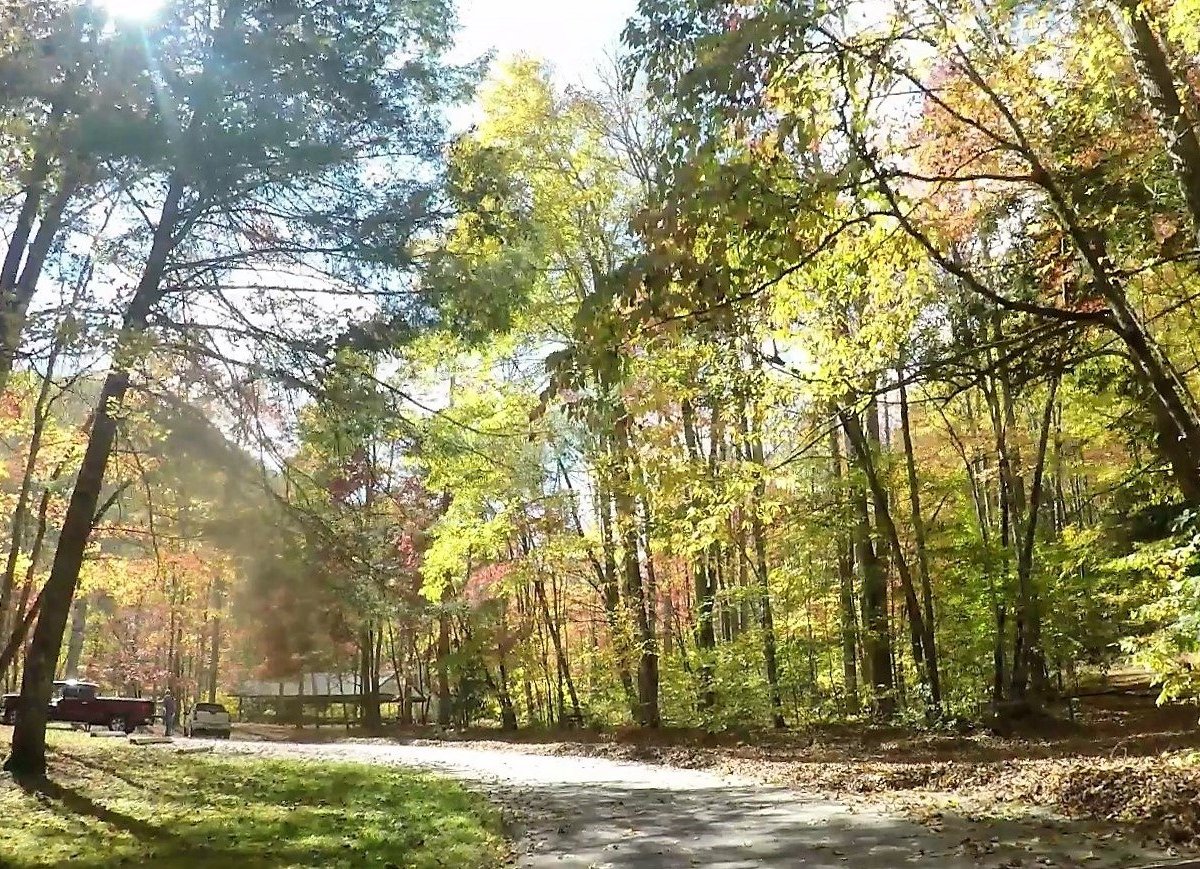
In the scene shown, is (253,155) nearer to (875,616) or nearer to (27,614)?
(27,614)

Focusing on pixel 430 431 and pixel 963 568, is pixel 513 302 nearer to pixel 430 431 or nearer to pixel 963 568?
pixel 430 431

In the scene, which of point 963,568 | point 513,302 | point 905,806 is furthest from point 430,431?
point 963,568

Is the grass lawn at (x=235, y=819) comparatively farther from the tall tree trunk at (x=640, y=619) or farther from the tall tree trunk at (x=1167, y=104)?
the tall tree trunk at (x=1167, y=104)

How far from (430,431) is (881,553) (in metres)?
10.4

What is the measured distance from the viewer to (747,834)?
7562 mm

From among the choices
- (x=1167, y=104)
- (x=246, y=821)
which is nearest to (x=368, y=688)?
(x=246, y=821)

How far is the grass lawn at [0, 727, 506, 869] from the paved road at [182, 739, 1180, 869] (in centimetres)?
66

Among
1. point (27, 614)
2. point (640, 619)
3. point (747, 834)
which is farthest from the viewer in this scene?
point (640, 619)

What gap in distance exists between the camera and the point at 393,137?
11.0 m

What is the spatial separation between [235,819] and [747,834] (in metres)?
4.42

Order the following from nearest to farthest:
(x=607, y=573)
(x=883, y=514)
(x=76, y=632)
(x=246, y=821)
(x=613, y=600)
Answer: (x=246, y=821) → (x=883, y=514) → (x=613, y=600) → (x=607, y=573) → (x=76, y=632)

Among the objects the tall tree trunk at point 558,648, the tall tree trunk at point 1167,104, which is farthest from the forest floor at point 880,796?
the tall tree trunk at point 558,648

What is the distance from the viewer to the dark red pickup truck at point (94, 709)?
27359mm

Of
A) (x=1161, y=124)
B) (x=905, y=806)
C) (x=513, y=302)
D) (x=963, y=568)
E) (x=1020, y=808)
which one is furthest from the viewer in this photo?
(x=963, y=568)
